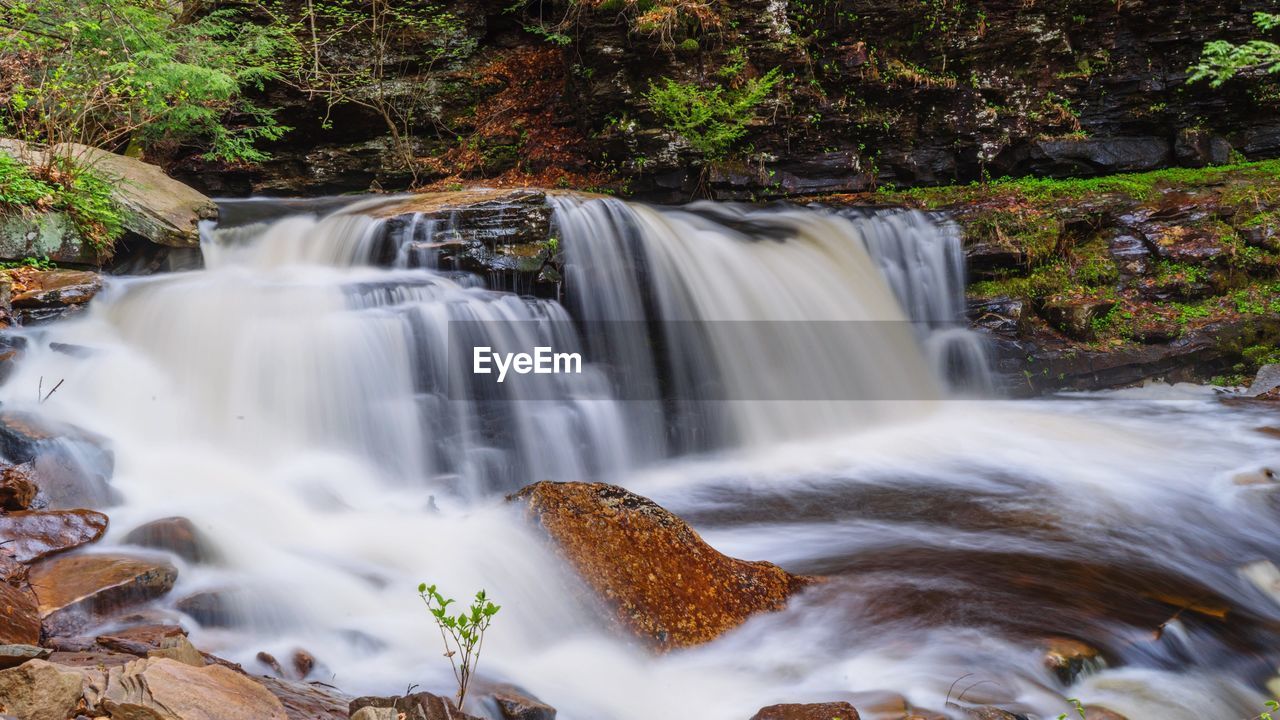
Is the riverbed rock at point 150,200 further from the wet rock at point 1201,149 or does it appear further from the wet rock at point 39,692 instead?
the wet rock at point 1201,149

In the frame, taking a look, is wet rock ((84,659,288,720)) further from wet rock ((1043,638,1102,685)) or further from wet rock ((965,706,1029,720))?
wet rock ((1043,638,1102,685))

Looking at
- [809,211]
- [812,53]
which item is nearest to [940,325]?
[809,211]

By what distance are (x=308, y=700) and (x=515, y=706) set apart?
0.74m

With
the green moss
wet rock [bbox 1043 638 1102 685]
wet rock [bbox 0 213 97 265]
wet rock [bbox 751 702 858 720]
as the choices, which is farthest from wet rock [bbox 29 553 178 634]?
the green moss

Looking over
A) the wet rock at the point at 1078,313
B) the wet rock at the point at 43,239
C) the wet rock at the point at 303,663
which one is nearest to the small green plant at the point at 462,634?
the wet rock at the point at 303,663

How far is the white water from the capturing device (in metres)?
3.56

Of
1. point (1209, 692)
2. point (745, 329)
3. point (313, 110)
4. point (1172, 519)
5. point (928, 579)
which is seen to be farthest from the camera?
point (313, 110)

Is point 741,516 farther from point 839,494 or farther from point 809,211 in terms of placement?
point 809,211

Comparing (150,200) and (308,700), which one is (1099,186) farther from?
(150,200)

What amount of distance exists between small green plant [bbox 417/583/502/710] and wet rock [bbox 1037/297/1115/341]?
7.59 meters

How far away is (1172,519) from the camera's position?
544cm

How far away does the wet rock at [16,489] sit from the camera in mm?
3778

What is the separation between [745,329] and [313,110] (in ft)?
27.5

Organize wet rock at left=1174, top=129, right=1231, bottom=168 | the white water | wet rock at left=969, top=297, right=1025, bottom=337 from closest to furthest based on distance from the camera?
the white water
wet rock at left=969, top=297, right=1025, bottom=337
wet rock at left=1174, top=129, right=1231, bottom=168
